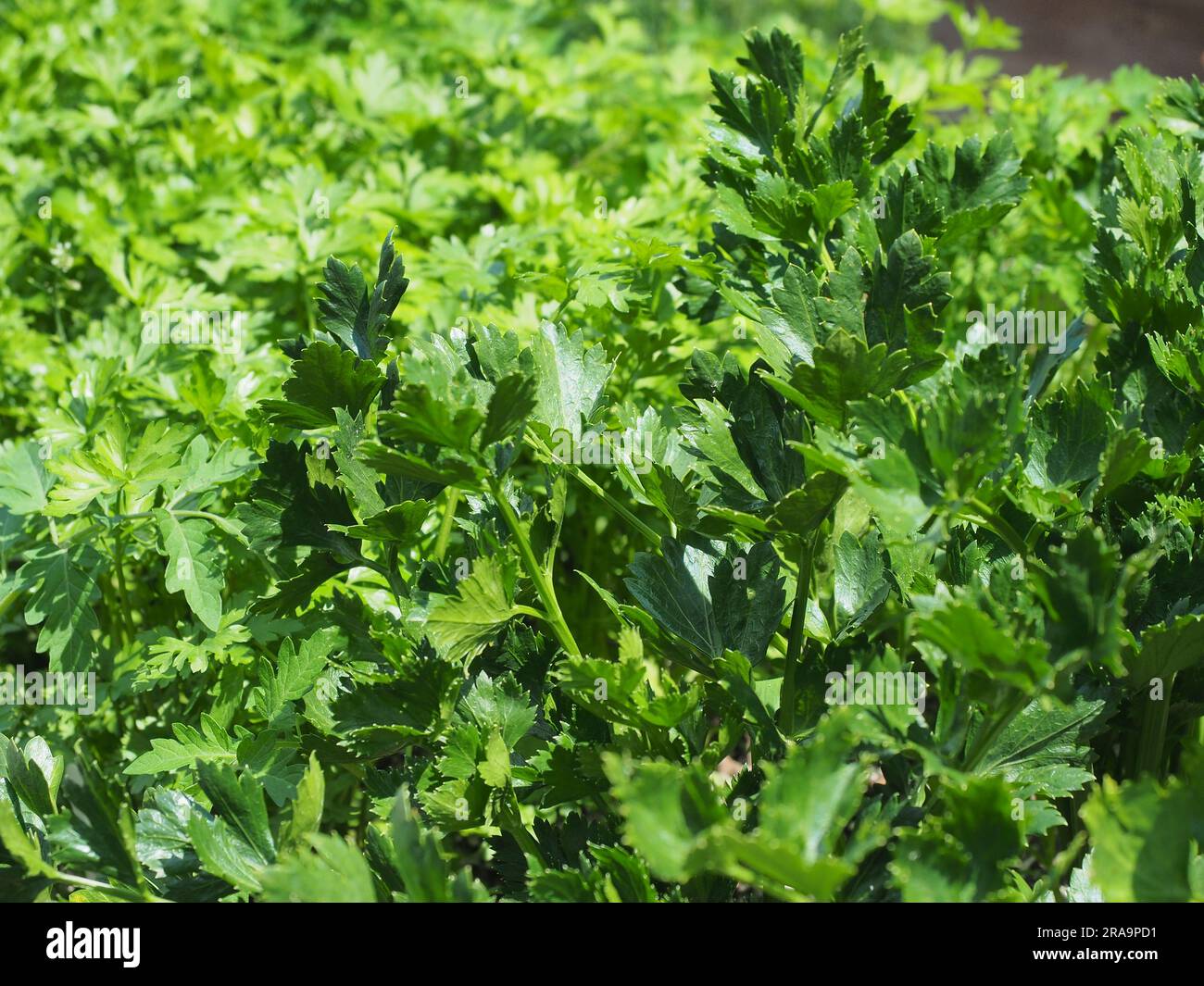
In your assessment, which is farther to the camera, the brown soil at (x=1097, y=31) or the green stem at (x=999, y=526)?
the brown soil at (x=1097, y=31)

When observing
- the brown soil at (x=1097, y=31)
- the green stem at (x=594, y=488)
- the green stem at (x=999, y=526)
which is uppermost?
the brown soil at (x=1097, y=31)

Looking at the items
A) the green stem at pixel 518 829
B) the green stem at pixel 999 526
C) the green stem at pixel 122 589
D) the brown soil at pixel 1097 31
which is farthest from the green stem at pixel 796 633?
the brown soil at pixel 1097 31

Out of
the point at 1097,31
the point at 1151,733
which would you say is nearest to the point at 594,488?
the point at 1151,733

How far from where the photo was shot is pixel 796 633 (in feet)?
4.07

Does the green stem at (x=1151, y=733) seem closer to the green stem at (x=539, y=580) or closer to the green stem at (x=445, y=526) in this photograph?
the green stem at (x=539, y=580)

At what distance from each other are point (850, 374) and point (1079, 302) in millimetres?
1391

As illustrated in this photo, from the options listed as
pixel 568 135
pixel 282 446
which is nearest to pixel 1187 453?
pixel 282 446

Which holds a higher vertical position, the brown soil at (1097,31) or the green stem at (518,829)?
the brown soil at (1097,31)

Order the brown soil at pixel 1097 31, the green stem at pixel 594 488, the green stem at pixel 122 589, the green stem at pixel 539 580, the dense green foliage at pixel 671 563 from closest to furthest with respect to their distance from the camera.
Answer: the dense green foliage at pixel 671 563, the green stem at pixel 539 580, the green stem at pixel 594 488, the green stem at pixel 122 589, the brown soil at pixel 1097 31

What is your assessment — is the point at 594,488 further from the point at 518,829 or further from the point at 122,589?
the point at 122,589

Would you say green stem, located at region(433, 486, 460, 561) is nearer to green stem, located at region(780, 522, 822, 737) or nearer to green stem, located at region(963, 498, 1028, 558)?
green stem, located at region(780, 522, 822, 737)

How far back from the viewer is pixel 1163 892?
37.9 inches

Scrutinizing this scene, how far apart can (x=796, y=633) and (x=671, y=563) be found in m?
0.16

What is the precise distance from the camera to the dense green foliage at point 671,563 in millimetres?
1042
